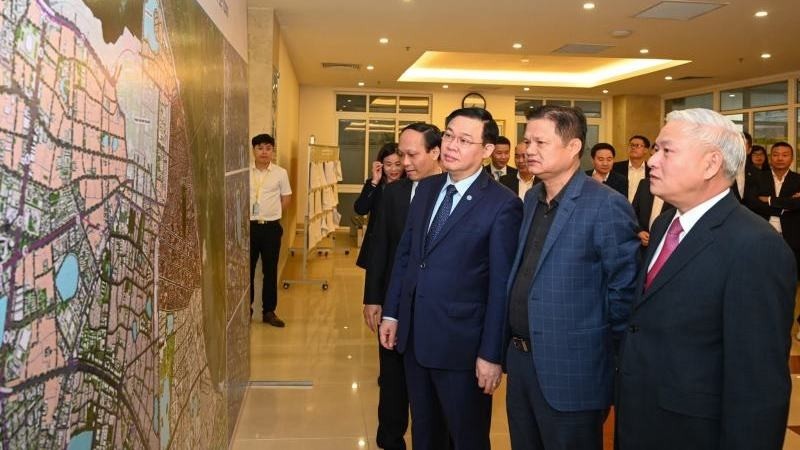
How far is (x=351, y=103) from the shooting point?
1638 cm

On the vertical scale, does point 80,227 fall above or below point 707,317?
above

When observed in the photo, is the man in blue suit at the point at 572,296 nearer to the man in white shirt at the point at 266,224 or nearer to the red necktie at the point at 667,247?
the red necktie at the point at 667,247

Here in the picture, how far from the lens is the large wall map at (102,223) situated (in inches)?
37.7

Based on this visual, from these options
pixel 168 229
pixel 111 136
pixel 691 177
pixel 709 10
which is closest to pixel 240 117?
pixel 168 229

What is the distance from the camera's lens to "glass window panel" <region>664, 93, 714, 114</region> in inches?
593

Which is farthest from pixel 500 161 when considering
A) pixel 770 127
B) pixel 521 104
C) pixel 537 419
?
pixel 521 104

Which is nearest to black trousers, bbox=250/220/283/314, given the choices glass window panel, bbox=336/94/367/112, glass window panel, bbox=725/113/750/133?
glass window panel, bbox=336/94/367/112

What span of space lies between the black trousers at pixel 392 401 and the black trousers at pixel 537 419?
3.39ft


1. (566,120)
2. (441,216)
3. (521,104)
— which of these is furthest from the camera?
(521,104)

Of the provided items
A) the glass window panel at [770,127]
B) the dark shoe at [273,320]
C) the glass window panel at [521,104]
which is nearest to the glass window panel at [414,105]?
the glass window panel at [521,104]

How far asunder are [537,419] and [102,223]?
1.51m

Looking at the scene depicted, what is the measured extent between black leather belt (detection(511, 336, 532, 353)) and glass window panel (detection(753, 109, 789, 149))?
1330 cm

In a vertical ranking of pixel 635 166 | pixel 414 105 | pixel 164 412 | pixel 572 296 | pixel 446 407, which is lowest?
pixel 446 407

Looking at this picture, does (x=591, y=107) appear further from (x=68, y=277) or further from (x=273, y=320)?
(x=68, y=277)
